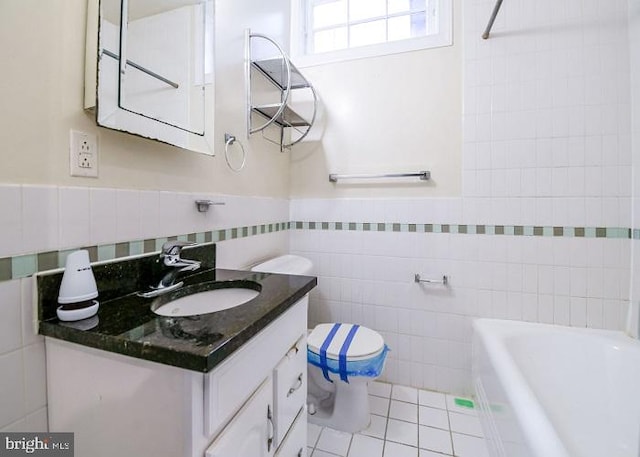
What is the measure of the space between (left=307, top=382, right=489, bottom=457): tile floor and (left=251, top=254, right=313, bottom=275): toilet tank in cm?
78

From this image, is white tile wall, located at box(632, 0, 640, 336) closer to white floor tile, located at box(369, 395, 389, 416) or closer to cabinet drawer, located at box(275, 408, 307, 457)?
white floor tile, located at box(369, 395, 389, 416)

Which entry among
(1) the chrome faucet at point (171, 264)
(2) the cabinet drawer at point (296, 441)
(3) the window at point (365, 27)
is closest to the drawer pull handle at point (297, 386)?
(2) the cabinet drawer at point (296, 441)

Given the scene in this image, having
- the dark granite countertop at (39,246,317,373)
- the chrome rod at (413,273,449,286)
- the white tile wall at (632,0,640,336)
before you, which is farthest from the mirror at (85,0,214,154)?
the white tile wall at (632,0,640,336)

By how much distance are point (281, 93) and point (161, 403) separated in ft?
5.75

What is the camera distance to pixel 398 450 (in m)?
1.32

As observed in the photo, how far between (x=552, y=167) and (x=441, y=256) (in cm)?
72

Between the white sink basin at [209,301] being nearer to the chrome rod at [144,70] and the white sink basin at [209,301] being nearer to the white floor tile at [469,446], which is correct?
the chrome rod at [144,70]

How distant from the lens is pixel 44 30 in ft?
2.22

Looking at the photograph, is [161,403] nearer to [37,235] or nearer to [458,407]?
[37,235]

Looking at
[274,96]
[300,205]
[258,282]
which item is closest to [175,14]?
[274,96]

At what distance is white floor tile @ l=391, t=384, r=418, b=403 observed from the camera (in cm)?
167

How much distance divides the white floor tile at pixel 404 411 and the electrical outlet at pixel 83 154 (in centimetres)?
168

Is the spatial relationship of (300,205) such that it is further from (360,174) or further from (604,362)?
(604,362)

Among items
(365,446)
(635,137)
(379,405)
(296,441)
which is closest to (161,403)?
(296,441)
